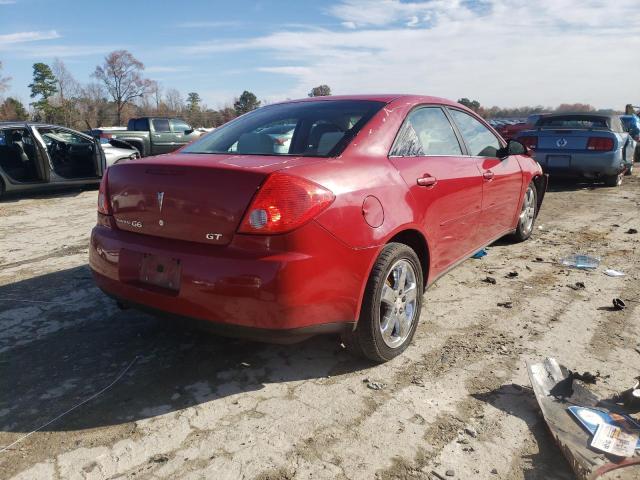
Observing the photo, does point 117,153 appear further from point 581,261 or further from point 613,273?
point 613,273

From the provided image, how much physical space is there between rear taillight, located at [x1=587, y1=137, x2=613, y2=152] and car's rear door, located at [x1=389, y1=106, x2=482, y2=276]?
6624 millimetres

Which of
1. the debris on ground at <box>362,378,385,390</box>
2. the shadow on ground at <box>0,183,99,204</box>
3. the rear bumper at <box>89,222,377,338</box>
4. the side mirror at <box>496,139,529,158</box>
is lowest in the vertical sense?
the debris on ground at <box>362,378,385,390</box>

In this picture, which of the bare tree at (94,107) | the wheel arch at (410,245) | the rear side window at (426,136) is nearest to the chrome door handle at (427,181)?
the rear side window at (426,136)

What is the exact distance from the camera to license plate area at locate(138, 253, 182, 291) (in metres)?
2.51

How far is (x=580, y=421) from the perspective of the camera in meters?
2.29

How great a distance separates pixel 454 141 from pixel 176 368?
260 cm

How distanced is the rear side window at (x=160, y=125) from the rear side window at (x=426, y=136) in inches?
599

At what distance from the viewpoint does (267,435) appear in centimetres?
229

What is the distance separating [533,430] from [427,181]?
1.56 metres

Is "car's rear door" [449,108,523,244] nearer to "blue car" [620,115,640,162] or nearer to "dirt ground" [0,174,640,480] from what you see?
"dirt ground" [0,174,640,480]

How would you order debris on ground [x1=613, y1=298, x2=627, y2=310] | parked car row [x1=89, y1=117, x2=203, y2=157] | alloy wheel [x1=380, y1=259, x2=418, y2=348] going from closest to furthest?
alloy wheel [x1=380, y1=259, x2=418, y2=348]
debris on ground [x1=613, y1=298, x2=627, y2=310]
parked car row [x1=89, y1=117, x2=203, y2=157]

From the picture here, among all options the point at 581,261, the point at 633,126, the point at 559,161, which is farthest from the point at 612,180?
the point at 633,126

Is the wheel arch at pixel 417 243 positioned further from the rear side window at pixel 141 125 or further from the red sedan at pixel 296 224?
the rear side window at pixel 141 125

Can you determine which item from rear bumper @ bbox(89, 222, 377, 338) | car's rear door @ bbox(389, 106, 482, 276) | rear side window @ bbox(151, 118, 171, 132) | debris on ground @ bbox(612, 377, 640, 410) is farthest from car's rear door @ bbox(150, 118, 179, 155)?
debris on ground @ bbox(612, 377, 640, 410)
